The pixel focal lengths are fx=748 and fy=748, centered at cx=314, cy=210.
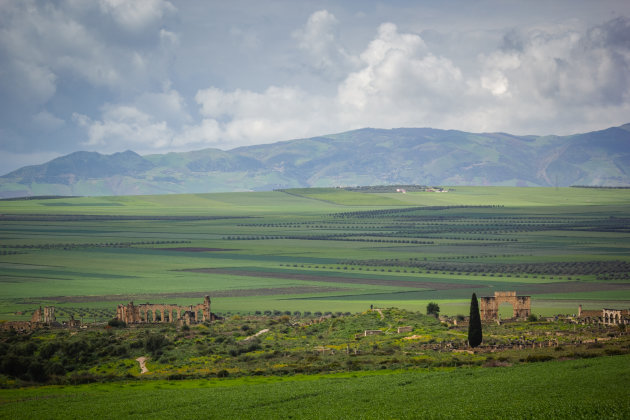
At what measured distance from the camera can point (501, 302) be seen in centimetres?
6412

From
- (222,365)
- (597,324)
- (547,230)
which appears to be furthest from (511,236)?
(222,365)

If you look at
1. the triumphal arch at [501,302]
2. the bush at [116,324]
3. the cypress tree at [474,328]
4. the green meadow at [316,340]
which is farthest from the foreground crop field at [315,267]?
the cypress tree at [474,328]

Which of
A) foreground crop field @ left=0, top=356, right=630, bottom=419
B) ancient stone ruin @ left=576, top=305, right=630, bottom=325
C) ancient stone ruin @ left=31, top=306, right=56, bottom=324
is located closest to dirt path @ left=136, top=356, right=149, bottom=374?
foreground crop field @ left=0, top=356, right=630, bottom=419

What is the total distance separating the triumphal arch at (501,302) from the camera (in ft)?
210

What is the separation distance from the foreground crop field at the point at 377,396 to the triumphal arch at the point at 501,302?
23.1 m

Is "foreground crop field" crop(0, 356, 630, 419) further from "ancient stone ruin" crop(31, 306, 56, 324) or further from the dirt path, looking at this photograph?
"ancient stone ruin" crop(31, 306, 56, 324)

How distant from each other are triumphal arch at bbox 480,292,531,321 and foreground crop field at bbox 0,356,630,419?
75.9 feet

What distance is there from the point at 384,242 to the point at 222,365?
344 feet

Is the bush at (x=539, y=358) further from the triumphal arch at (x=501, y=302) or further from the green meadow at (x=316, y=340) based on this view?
the triumphal arch at (x=501, y=302)

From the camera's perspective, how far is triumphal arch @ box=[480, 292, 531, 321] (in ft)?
210

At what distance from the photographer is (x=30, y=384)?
4319 centimetres

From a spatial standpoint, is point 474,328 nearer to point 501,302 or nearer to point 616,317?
point 616,317

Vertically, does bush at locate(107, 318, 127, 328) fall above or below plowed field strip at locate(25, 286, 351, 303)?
below

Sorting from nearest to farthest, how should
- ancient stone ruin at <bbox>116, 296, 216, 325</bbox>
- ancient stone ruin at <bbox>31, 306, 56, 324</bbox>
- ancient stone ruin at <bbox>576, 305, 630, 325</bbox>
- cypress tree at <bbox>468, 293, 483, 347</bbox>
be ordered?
cypress tree at <bbox>468, 293, 483, 347</bbox>, ancient stone ruin at <bbox>576, 305, 630, 325</bbox>, ancient stone ruin at <bbox>31, 306, 56, 324</bbox>, ancient stone ruin at <bbox>116, 296, 216, 325</bbox>
